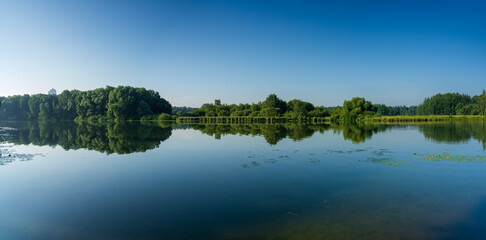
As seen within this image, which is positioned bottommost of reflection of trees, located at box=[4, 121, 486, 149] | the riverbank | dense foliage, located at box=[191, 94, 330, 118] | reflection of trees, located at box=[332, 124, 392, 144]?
reflection of trees, located at box=[332, 124, 392, 144]

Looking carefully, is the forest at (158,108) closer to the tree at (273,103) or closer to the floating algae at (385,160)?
the tree at (273,103)

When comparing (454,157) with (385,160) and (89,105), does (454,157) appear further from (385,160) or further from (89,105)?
(89,105)

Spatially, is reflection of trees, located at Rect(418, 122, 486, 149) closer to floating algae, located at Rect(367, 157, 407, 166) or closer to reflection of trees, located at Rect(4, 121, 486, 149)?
reflection of trees, located at Rect(4, 121, 486, 149)

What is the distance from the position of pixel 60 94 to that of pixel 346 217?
12941 centimetres

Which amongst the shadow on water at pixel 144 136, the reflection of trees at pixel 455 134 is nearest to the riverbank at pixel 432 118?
the shadow on water at pixel 144 136

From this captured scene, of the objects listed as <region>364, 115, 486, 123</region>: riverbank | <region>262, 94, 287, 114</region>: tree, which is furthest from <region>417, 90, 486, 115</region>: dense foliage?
<region>262, 94, 287, 114</region>: tree

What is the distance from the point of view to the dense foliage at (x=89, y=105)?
95750 mm

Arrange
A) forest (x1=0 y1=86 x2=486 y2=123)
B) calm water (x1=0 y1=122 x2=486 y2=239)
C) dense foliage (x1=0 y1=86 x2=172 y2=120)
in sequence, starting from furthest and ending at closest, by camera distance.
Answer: dense foliage (x1=0 y1=86 x2=172 y2=120) < forest (x1=0 y1=86 x2=486 y2=123) < calm water (x1=0 y1=122 x2=486 y2=239)

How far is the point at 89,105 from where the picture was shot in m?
101

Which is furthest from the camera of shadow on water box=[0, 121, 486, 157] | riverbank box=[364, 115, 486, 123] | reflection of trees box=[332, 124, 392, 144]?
riverbank box=[364, 115, 486, 123]

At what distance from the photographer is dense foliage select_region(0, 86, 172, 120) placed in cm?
9575

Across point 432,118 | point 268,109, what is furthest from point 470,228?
point 268,109

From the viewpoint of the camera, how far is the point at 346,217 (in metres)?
6.43

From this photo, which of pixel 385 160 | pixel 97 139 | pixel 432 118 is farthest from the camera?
pixel 432 118
